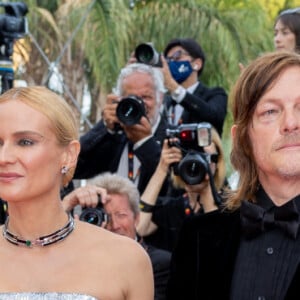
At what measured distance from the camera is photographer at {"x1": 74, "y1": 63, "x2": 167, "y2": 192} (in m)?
4.82

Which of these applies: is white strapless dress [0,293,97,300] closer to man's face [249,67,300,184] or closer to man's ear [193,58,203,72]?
man's face [249,67,300,184]

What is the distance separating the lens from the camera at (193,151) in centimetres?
432

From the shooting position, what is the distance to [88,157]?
5.11 m

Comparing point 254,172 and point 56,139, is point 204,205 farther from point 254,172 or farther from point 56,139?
point 56,139

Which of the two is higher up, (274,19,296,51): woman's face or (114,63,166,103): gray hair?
(274,19,296,51): woman's face

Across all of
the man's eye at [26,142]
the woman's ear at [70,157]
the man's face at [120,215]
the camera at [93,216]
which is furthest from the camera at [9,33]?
the man's eye at [26,142]

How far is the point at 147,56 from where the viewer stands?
529cm

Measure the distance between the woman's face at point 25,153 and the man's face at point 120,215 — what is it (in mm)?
1347

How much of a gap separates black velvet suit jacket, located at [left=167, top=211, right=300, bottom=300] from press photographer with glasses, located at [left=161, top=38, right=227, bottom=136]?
237 centimetres

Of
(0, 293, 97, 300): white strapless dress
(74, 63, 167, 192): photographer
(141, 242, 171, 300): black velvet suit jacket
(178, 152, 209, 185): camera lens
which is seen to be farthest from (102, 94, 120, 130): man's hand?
(0, 293, 97, 300): white strapless dress

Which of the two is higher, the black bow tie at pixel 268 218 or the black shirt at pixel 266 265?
the black bow tie at pixel 268 218

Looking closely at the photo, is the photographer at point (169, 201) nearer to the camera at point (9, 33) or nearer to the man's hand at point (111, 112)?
the man's hand at point (111, 112)

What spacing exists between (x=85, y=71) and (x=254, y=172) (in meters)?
8.76

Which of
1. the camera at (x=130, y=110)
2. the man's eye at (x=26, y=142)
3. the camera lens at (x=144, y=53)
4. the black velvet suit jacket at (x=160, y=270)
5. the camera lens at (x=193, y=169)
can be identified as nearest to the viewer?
the man's eye at (x=26, y=142)
